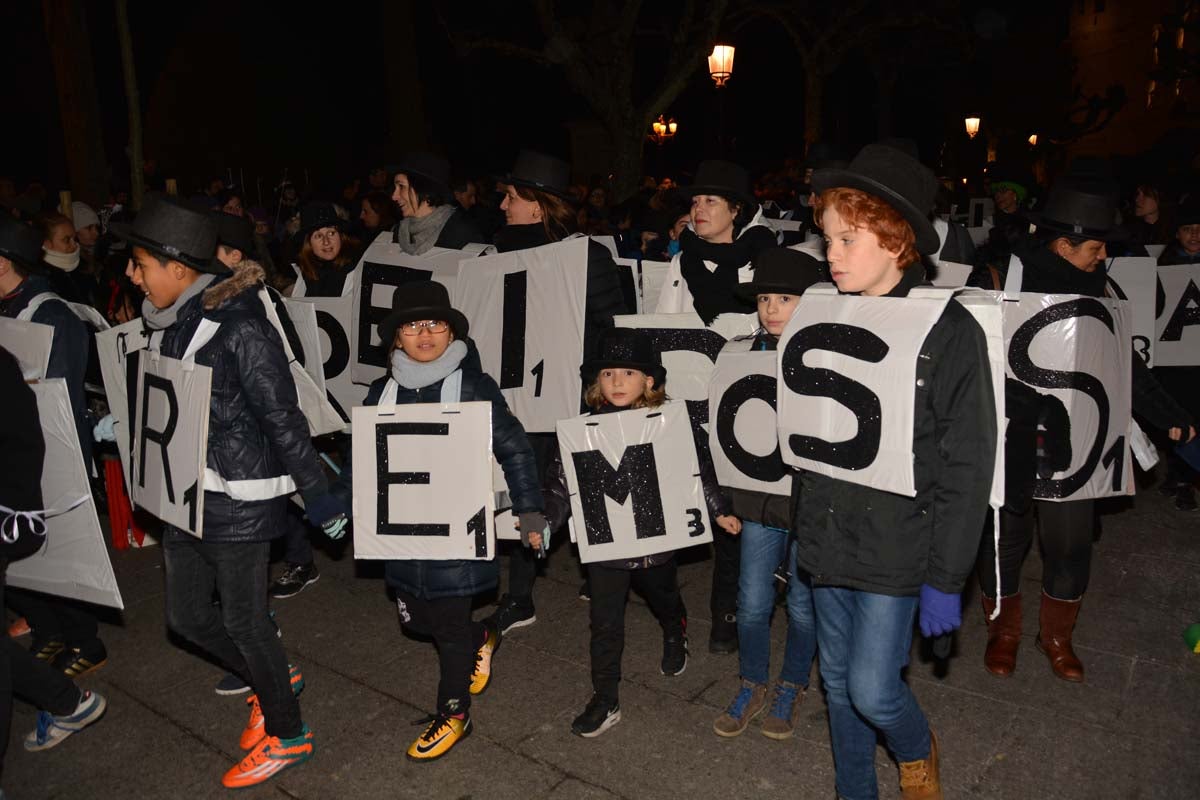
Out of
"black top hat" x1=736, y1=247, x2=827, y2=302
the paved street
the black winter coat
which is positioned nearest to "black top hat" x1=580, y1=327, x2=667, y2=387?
"black top hat" x1=736, y1=247, x2=827, y2=302

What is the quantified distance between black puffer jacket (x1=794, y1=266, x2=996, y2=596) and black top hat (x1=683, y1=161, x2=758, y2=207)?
188cm

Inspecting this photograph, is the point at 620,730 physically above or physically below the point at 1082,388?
below

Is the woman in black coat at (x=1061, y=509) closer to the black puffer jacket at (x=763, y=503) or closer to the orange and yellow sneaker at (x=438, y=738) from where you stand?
the black puffer jacket at (x=763, y=503)

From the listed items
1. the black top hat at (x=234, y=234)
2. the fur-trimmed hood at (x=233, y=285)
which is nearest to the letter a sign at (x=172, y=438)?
the fur-trimmed hood at (x=233, y=285)

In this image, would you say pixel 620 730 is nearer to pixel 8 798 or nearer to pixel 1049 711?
pixel 1049 711

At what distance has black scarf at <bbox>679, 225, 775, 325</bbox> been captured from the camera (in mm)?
4668

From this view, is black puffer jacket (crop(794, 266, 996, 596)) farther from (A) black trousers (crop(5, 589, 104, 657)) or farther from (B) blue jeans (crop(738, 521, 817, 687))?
(A) black trousers (crop(5, 589, 104, 657))

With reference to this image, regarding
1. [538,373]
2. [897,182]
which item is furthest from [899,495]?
[538,373]

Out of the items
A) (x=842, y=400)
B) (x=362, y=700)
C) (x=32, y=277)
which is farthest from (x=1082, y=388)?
(x=32, y=277)

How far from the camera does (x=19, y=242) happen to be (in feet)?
15.5

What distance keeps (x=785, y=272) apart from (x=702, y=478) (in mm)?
961

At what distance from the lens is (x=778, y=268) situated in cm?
387

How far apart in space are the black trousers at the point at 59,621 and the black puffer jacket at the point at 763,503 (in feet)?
11.0

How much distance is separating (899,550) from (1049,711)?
179 centimetres
